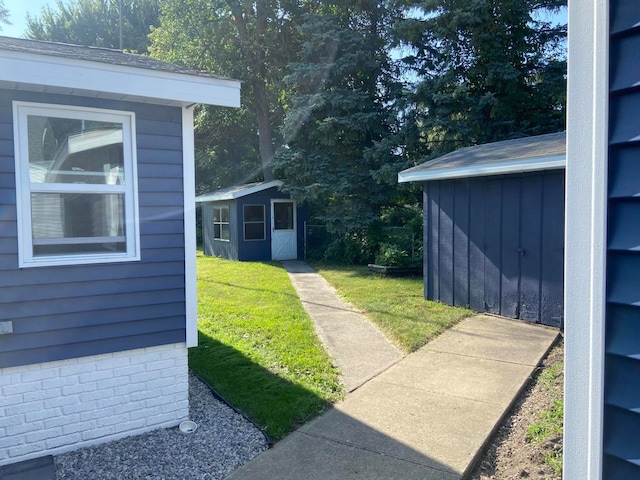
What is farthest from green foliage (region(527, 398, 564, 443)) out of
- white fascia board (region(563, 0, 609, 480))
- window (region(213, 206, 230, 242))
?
window (region(213, 206, 230, 242))

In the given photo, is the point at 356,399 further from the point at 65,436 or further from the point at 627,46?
the point at 627,46

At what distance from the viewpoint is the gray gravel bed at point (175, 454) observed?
3180 mm

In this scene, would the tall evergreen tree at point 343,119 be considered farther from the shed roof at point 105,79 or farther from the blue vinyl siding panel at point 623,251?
the blue vinyl siding panel at point 623,251

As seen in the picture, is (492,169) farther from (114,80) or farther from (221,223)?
(221,223)

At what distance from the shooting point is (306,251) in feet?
52.1

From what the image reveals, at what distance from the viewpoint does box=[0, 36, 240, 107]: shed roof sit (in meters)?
3.10

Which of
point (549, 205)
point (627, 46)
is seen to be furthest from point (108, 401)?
point (549, 205)

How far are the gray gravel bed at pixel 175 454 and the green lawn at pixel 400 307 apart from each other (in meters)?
2.54

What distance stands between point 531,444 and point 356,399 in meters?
1.45

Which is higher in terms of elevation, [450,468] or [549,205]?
[549,205]

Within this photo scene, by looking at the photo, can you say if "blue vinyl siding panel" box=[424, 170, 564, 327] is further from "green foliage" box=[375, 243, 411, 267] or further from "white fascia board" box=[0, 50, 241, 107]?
"white fascia board" box=[0, 50, 241, 107]

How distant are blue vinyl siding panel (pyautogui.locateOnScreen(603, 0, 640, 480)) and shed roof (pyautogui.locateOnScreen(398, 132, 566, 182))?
16.2ft

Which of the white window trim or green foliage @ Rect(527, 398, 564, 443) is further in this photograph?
the white window trim

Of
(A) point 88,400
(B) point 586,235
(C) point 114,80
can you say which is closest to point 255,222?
(A) point 88,400
